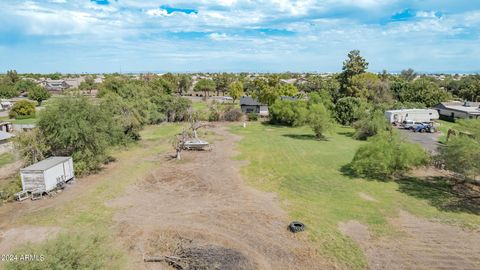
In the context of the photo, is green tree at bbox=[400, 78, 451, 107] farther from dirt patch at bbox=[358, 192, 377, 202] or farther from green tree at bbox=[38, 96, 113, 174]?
green tree at bbox=[38, 96, 113, 174]

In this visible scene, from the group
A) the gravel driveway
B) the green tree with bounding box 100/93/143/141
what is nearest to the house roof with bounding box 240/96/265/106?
the gravel driveway

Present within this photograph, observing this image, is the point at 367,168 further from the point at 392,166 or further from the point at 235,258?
the point at 235,258

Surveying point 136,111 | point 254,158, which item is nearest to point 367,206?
point 254,158

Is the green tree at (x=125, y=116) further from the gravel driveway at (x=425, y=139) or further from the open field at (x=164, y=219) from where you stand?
the gravel driveway at (x=425, y=139)

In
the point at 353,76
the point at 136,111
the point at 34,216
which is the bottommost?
the point at 34,216

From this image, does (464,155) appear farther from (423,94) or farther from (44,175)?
(423,94)

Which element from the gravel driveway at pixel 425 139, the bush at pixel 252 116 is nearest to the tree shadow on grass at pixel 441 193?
the gravel driveway at pixel 425 139
